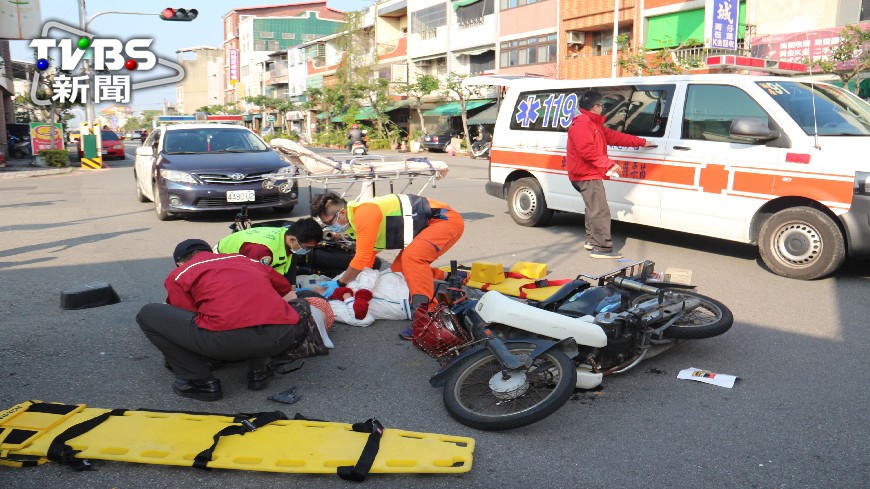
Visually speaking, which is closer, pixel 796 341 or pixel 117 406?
pixel 117 406

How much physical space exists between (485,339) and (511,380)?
1.25ft

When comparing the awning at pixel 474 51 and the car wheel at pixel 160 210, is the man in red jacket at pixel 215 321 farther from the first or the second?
the awning at pixel 474 51

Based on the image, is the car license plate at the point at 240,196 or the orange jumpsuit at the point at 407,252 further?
the car license plate at the point at 240,196

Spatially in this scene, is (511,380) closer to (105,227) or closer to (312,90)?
(105,227)

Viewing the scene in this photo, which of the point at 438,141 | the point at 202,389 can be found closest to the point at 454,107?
the point at 438,141

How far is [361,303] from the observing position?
5.65 metres

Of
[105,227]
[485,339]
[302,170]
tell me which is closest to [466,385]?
[485,339]

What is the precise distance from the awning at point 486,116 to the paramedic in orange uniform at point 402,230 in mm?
30879

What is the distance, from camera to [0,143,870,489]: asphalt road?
325 cm

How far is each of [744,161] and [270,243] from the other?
480cm

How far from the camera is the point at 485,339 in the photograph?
4.15 meters

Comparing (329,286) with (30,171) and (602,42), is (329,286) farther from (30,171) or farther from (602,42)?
(602,42)

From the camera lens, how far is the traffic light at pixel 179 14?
22.6m

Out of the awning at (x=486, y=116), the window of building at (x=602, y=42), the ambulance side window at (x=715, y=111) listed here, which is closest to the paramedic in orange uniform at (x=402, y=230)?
the ambulance side window at (x=715, y=111)
